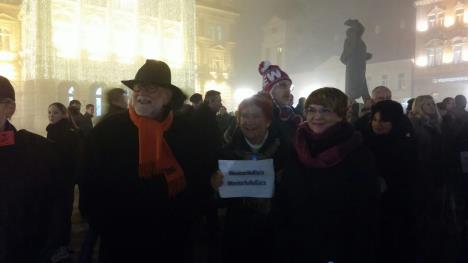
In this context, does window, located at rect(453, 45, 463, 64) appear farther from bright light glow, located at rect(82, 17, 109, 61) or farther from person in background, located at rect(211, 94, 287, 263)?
person in background, located at rect(211, 94, 287, 263)

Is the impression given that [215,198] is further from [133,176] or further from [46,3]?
[46,3]

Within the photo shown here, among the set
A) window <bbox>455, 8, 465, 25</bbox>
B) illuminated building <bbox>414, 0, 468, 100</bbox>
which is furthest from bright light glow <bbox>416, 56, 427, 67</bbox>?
window <bbox>455, 8, 465, 25</bbox>

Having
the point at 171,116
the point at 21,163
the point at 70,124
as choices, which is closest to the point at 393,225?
the point at 171,116

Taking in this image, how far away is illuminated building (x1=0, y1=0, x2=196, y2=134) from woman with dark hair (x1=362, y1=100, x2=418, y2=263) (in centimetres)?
2634

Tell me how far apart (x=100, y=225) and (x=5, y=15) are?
3423 centimetres

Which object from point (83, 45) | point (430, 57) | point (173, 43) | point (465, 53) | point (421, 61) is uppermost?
point (173, 43)

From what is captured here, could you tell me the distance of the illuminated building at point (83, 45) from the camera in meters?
29.6

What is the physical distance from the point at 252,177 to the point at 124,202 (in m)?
1.10

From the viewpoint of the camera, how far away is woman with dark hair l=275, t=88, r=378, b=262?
298 cm

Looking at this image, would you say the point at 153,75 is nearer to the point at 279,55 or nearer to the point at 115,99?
the point at 115,99

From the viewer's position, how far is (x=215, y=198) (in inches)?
139

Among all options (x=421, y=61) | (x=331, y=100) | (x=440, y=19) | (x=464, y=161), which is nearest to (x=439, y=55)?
(x=421, y=61)

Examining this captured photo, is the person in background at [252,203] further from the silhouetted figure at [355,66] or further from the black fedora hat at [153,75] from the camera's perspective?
the silhouetted figure at [355,66]

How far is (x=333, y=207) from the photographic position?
2984mm
